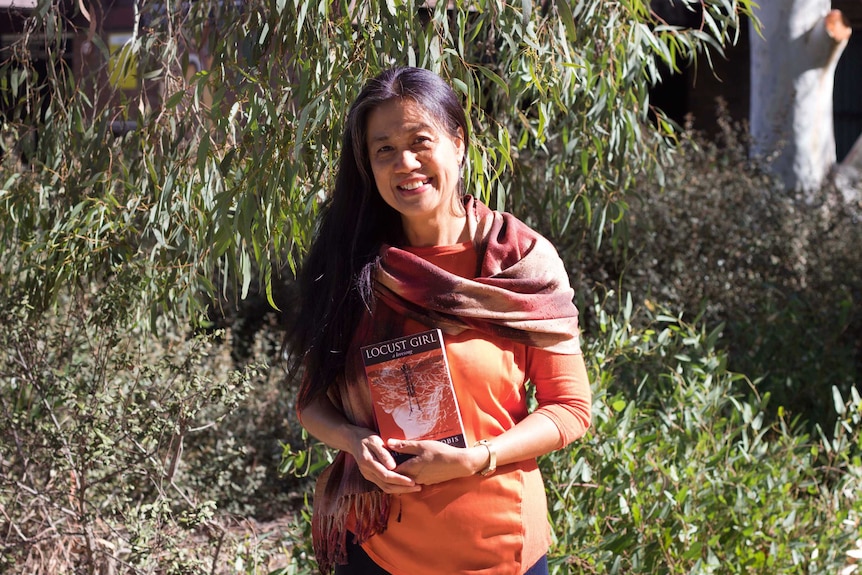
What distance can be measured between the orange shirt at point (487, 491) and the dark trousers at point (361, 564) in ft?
0.14

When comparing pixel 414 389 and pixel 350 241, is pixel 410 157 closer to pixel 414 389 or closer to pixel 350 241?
pixel 350 241

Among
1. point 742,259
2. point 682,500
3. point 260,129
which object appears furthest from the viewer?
point 742,259

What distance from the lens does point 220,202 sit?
2.90 metres

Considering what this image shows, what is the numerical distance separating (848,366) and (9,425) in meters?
4.42

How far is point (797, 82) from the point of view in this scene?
7570 millimetres

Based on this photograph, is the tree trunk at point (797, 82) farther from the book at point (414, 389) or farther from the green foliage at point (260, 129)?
the book at point (414, 389)

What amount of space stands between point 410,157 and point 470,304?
0.31 meters

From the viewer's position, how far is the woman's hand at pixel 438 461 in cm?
190

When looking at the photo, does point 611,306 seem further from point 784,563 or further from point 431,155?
point 431,155

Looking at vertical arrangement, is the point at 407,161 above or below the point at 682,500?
above

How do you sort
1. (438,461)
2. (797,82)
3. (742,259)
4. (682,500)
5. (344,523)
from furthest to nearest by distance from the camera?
(797,82) → (742,259) → (682,500) → (344,523) → (438,461)

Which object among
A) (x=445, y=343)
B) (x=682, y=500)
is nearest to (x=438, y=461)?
(x=445, y=343)

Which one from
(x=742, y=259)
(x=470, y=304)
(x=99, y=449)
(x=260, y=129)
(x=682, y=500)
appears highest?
(x=260, y=129)

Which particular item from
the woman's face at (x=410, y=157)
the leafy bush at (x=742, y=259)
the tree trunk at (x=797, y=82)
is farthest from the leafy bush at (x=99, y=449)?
the tree trunk at (x=797, y=82)
